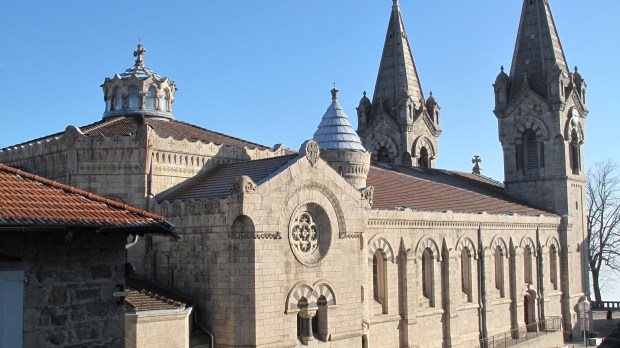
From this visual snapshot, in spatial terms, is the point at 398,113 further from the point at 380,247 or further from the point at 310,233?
the point at 310,233

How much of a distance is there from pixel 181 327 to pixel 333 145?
11271 millimetres

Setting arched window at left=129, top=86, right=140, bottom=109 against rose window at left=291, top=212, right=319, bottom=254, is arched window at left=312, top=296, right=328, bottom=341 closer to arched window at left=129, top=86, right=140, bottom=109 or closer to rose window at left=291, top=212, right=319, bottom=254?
rose window at left=291, top=212, right=319, bottom=254

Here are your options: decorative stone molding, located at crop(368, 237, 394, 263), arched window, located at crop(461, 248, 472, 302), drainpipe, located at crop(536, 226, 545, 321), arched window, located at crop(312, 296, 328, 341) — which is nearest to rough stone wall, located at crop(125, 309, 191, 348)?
arched window, located at crop(312, 296, 328, 341)

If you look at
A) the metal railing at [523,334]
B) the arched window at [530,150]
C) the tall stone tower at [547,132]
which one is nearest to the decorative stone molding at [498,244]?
the metal railing at [523,334]

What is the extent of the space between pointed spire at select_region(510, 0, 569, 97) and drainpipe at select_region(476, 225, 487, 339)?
1387 cm

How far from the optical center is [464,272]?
114 ft

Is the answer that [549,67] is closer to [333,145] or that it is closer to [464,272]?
[464,272]

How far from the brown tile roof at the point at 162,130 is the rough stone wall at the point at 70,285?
44.1 ft

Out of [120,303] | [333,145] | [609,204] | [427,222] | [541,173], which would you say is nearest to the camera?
[120,303]

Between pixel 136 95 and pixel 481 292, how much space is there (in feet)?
61.9

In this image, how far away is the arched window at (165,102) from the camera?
28.7 metres

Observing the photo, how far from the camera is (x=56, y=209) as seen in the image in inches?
419

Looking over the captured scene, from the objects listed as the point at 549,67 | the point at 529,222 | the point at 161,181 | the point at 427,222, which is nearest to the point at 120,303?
the point at 161,181

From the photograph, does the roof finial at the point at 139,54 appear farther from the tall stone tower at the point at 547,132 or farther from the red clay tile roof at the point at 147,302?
the tall stone tower at the point at 547,132
